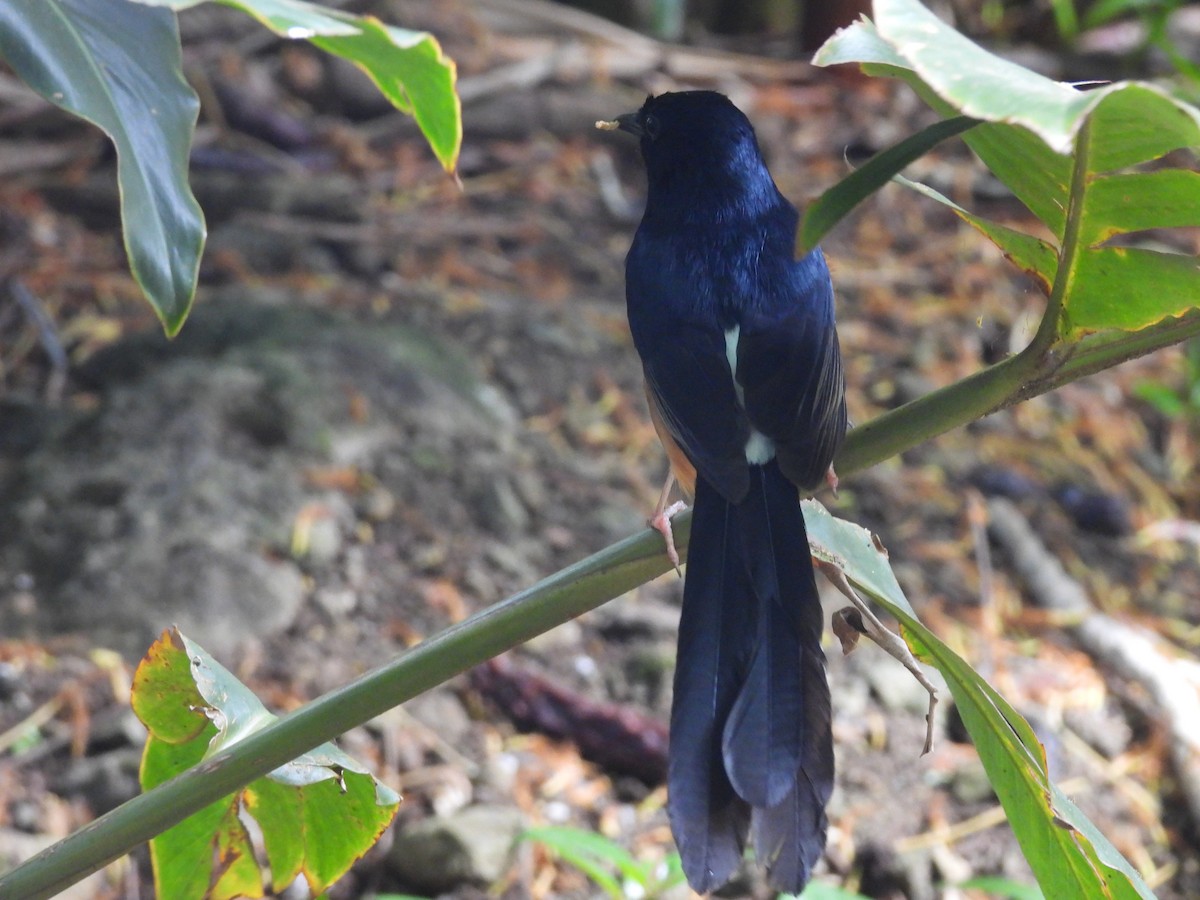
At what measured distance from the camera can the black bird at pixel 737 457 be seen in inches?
61.8

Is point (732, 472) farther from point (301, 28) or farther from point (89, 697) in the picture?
point (89, 697)

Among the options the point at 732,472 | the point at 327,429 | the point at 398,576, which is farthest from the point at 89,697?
the point at 732,472

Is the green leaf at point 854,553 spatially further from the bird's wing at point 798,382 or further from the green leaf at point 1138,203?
the green leaf at point 1138,203

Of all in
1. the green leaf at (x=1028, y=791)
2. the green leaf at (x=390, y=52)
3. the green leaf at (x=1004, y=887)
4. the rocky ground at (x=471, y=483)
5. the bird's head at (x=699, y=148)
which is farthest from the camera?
the rocky ground at (x=471, y=483)

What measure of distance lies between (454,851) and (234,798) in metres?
0.84

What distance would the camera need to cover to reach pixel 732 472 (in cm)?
197

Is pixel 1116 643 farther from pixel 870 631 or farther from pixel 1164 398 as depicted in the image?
pixel 870 631

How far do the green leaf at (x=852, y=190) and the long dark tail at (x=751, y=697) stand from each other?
2.31 feet

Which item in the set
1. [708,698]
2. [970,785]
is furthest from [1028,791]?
[970,785]

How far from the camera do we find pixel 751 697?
1.68m

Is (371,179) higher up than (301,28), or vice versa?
(301,28)

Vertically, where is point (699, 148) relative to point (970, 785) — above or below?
above

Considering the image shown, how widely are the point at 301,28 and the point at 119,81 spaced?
15.4 inches

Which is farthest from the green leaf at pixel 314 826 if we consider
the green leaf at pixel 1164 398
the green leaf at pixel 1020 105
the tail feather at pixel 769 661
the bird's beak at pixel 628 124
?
the green leaf at pixel 1164 398
